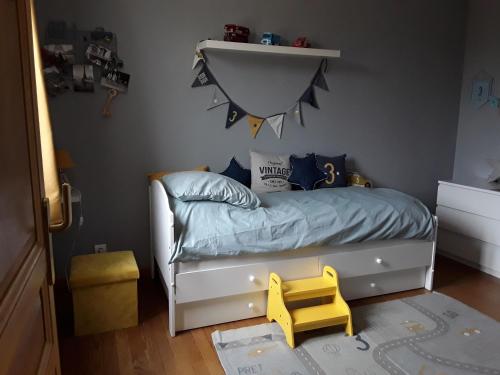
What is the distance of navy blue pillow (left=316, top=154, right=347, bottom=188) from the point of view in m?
3.19

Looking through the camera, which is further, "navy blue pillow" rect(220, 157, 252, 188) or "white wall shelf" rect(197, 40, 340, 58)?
"navy blue pillow" rect(220, 157, 252, 188)

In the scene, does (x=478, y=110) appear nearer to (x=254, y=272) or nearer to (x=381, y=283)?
(x=381, y=283)

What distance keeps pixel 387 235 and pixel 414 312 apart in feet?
1.63

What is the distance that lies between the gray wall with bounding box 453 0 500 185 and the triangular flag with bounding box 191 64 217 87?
2384mm

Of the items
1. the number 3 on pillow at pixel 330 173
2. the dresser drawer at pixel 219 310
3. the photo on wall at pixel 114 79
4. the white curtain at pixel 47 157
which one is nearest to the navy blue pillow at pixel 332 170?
the number 3 on pillow at pixel 330 173

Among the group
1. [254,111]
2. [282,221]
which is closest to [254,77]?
[254,111]

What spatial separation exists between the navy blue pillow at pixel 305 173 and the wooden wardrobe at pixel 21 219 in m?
2.13

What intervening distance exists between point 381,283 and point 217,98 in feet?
5.67

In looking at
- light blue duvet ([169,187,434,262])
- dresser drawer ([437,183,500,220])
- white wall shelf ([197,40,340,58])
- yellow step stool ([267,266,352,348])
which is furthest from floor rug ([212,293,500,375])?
white wall shelf ([197,40,340,58])

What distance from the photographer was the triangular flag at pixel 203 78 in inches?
113

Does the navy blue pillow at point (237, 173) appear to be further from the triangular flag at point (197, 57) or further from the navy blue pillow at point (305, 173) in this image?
the triangular flag at point (197, 57)

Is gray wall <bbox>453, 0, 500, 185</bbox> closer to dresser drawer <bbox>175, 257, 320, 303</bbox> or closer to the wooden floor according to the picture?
the wooden floor

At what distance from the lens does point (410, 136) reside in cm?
371

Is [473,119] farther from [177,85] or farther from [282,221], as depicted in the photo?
[177,85]
